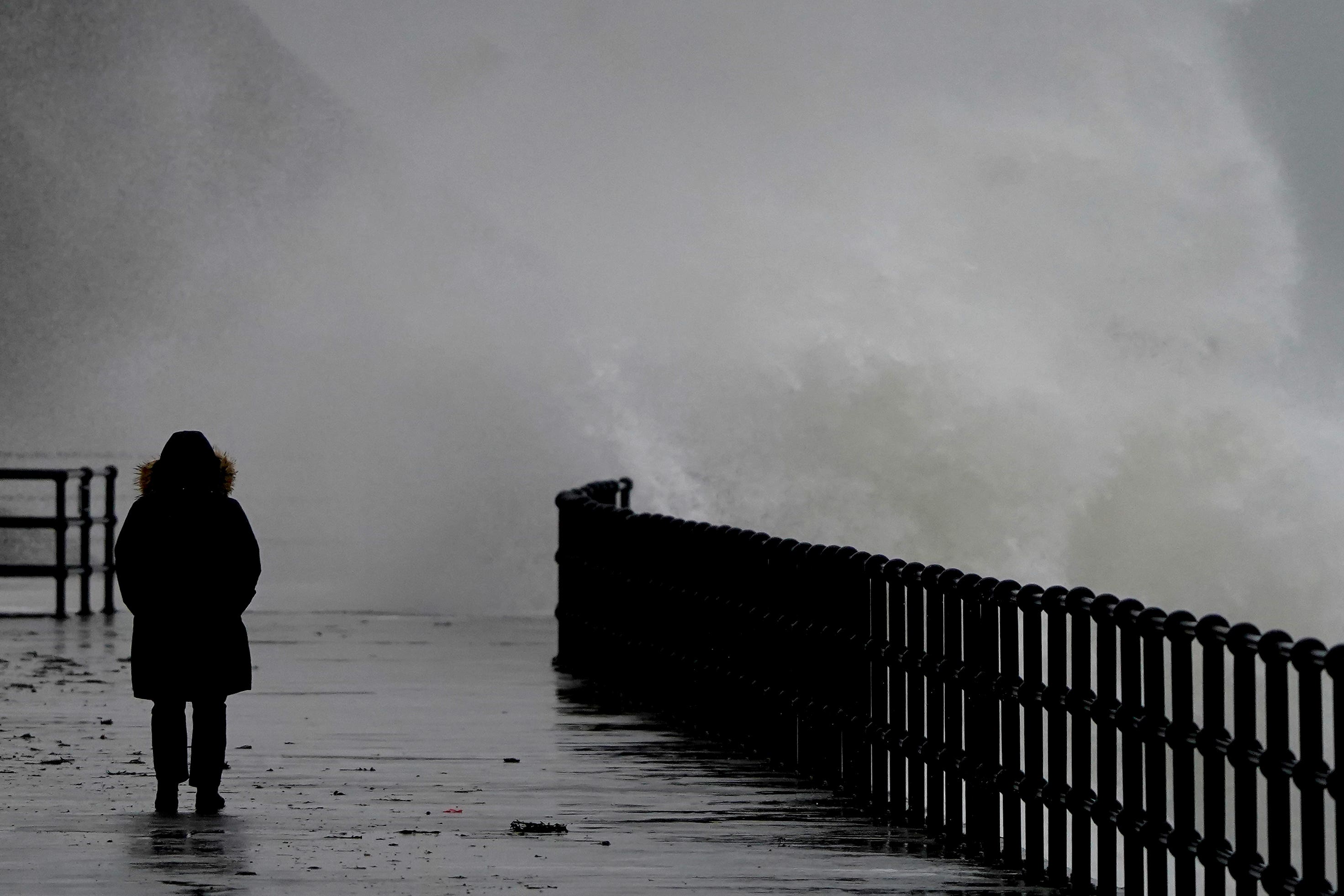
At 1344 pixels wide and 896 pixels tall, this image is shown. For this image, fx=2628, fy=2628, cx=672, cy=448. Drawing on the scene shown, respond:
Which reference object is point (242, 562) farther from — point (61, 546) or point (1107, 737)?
point (61, 546)

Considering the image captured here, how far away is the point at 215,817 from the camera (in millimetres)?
10055

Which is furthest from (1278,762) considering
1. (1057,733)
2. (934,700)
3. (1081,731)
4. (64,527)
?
(64,527)

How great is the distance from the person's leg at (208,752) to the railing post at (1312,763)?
4.90 m

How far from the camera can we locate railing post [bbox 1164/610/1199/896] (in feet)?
23.6

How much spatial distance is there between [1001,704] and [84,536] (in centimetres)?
1596

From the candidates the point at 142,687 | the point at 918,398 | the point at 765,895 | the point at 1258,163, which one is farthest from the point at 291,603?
the point at 1258,163

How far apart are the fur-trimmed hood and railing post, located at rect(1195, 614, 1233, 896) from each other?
428 centimetres

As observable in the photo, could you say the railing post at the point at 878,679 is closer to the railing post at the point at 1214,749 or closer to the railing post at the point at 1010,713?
the railing post at the point at 1010,713

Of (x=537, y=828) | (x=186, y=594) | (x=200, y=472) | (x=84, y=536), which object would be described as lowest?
(x=537, y=828)

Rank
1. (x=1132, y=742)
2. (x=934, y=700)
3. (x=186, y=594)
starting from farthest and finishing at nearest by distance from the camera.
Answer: (x=186, y=594)
(x=934, y=700)
(x=1132, y=742)

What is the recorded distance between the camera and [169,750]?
10070mm

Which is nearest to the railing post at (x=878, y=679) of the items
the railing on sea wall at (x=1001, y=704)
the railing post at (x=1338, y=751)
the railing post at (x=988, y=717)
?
the railing on sea wall at (x=1001, y=704)

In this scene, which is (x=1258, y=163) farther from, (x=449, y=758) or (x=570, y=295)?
(x=449, y=758)

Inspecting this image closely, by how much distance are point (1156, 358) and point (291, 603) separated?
5292 centimetres
